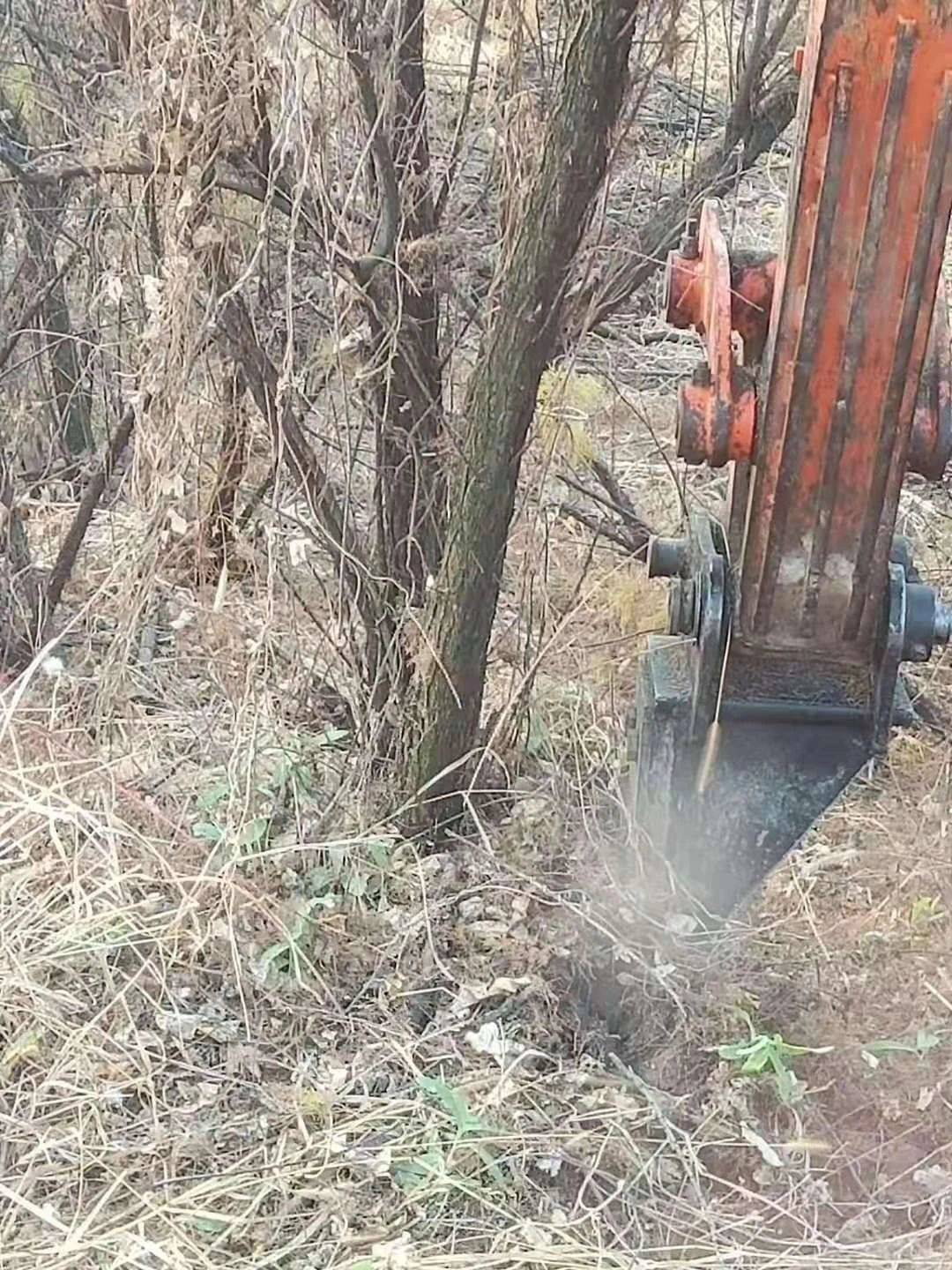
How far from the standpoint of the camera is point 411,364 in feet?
8.53

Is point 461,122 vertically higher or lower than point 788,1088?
higher

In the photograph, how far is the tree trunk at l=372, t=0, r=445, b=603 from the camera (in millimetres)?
2506

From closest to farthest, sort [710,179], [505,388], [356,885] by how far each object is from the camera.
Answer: [505,388] < [356,885] < [710,179]

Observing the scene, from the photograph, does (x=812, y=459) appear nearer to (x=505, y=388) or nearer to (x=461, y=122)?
→ (x=505, y=388)

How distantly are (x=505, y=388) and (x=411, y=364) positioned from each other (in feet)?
1.02

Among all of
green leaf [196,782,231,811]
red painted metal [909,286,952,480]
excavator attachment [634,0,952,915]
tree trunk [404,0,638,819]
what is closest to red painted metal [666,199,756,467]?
excavator attachment [634,0,952,915]

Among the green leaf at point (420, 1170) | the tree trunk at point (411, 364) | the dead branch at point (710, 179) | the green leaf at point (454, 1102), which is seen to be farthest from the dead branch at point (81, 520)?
the green leaf at point (420, 1170)

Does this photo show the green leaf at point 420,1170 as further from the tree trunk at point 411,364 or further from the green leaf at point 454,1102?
the tree trunk at point 411,364

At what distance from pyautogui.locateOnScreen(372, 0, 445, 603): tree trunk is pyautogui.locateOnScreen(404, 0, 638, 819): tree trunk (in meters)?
0.20

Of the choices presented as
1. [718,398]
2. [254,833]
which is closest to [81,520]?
[254,833]

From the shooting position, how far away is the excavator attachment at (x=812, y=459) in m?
1.61

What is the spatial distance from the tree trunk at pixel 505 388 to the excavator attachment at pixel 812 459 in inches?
9.3

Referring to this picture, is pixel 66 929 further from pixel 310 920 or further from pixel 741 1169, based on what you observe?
pixel 741 1169

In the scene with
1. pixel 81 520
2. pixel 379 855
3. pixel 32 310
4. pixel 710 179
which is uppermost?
pixel 710 179
